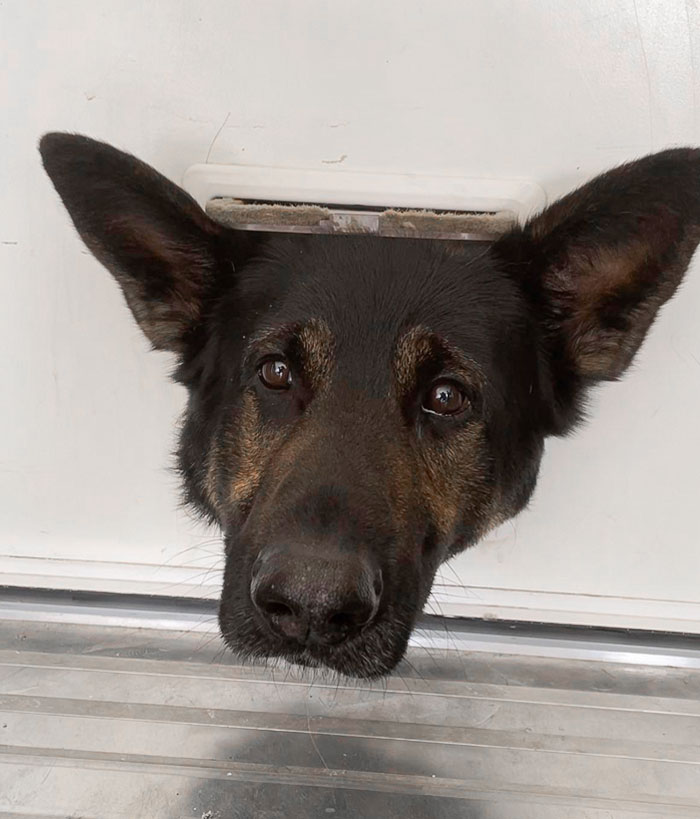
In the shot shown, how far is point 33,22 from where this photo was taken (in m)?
1.29

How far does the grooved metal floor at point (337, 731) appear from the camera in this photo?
4.46 feet

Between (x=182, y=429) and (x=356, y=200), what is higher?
(x=356, y=200)

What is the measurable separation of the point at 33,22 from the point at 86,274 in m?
0.47

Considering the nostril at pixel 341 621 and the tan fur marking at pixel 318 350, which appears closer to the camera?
the nostril at pixel 341 621

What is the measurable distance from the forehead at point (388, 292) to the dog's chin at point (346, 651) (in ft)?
1.51

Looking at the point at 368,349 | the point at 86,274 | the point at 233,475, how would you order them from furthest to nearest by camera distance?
the point at 86,274 → the point at 233,475 → the point at 368,349

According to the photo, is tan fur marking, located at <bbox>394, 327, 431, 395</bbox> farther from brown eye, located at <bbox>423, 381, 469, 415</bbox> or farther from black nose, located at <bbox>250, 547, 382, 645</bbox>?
black nose, located at <bbox>250, 547, 382, 645</bbox>

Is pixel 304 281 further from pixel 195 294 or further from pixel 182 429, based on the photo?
pixel 182 429

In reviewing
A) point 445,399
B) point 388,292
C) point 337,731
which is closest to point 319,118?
point 388,292

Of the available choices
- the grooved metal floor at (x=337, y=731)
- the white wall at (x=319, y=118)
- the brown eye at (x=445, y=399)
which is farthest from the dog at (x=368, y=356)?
the grooved metal floor at (x=337, y=731)

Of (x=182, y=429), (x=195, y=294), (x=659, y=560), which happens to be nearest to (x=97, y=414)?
(x=182, y=429)

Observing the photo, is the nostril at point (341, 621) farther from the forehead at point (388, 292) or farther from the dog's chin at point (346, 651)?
the forehead at point (388, 292)

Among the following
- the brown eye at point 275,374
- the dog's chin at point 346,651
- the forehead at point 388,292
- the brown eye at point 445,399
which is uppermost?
the forehead at point 388,292

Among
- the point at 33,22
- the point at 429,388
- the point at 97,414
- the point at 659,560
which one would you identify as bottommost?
the point at 659,560
